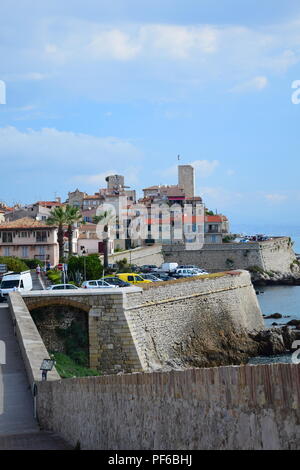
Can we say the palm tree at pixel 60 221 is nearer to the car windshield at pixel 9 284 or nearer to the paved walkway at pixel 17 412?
the car windshield at pixel 9 284

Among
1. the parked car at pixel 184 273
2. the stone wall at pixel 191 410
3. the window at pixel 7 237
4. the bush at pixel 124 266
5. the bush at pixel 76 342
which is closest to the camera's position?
the stone wall at pixel 191 410

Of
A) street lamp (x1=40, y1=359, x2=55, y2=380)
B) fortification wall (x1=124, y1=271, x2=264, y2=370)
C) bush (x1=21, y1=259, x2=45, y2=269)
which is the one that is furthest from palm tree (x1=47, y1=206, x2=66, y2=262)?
street lamp (x1=40, y1=359, x2=55, y2=380)

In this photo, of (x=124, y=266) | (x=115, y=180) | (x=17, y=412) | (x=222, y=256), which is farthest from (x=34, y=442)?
(x=115, y=180)

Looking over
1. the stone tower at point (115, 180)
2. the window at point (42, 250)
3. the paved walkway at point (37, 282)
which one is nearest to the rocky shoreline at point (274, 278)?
the window at point (42, 250)

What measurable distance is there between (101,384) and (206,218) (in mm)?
104512

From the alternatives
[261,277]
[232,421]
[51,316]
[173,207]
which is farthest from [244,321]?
[173,207]

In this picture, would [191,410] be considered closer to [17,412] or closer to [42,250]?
[17,412]

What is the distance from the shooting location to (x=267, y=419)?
24.7ft

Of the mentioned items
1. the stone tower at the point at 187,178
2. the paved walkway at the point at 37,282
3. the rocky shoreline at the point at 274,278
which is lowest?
the rocky shoreline at the point at 274,278

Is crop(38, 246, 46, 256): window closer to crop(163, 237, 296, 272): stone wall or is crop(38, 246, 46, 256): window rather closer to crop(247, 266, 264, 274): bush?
crop(163, 237, 296, 272): stone wall

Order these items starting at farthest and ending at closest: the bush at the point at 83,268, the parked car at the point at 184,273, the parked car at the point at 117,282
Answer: the parked car at the point at 184,273 → the bush at the point at 83,268 → the parked car at the point at 117,282

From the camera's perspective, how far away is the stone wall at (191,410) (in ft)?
24.3

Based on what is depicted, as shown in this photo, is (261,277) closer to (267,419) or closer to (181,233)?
(181,233)

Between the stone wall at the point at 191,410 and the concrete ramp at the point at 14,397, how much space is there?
175 centimetres
